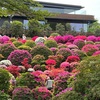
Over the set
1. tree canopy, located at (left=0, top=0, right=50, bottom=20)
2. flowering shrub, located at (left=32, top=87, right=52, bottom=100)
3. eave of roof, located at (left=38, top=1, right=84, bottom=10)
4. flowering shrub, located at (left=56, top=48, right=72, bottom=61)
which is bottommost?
flowering shrub, located at (left=32, top=87, right=52, bottom=100)

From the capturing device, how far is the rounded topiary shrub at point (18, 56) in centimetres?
1523

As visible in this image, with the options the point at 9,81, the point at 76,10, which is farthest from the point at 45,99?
the point at 76,10

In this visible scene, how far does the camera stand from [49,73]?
43.0ft

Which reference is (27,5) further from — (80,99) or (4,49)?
(4,49)

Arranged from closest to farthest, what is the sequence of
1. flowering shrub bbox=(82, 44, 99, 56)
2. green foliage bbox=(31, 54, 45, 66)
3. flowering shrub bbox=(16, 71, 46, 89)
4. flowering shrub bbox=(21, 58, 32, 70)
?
flowering shrub bbox=(16, 71, 46, 89) < flowering shrub bbox=(21, 58, 32, 70) < green foliage bbox=(31, 54, 45, 66) < flowering shrub bbox=(82, 44, 99, 56)

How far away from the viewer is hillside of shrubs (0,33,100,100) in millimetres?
6991

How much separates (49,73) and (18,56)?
272 centimetres

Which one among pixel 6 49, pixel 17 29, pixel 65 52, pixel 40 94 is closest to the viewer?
pixel 40 94

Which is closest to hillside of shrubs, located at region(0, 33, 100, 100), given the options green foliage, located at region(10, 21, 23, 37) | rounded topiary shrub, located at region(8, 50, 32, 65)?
rounded topiary shrub, located at region(8, 50, 32, 65)

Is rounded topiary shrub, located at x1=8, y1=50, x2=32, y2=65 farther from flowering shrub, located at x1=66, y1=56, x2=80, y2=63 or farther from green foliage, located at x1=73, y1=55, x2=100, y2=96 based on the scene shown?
green foliage, located at x1=73, y1=55, x2=100, y2=96

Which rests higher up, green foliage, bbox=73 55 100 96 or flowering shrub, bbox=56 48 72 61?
green foliage, bbox=73 55 100 96

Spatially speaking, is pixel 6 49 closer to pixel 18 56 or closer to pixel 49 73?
pixel 18 56

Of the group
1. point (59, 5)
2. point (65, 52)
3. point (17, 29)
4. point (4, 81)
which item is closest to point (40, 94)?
point (4, 81)

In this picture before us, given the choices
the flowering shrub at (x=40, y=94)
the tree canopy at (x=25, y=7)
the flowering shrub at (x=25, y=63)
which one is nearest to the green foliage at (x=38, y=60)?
the flowering shrub at (x=25, y=63)
